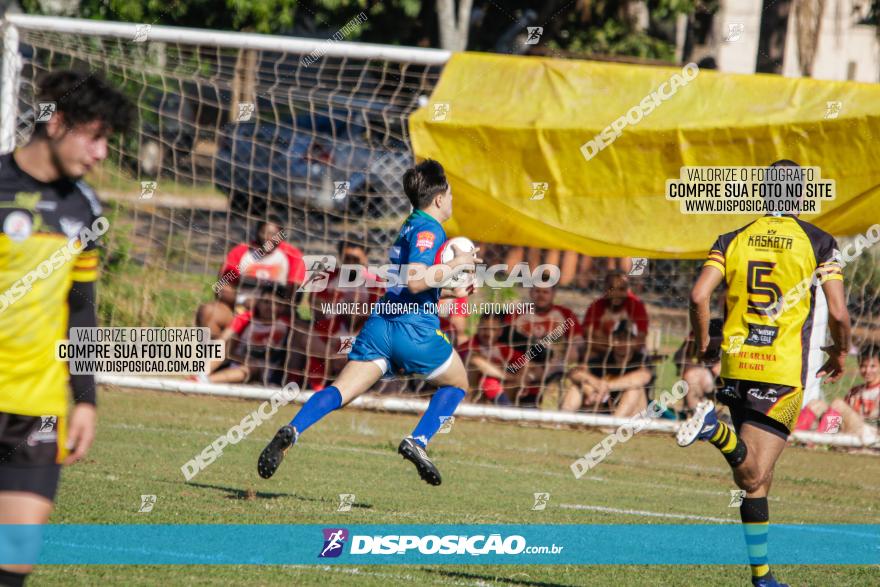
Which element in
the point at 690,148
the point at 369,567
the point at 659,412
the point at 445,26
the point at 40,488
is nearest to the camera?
the point at 40,488

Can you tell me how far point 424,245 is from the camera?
22.9 ft

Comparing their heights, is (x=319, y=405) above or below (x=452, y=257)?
below

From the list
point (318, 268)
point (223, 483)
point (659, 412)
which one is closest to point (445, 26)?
point (318, 268)

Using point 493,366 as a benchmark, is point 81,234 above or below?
above

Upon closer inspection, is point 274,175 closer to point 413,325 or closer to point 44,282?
point 413,325

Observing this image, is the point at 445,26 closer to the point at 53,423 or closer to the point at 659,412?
the point at 659,412

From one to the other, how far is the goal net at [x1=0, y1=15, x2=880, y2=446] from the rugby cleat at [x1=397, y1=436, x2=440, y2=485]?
5003 millimetres

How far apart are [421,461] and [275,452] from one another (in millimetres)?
921

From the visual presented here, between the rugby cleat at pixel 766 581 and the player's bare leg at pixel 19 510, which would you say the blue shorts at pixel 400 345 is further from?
the player's bare leg at pixel 19 510

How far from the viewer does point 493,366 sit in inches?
476

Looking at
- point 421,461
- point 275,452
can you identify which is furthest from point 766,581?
point 275,452

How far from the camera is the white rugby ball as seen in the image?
7.00 meters

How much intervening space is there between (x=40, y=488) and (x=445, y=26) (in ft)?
60.6

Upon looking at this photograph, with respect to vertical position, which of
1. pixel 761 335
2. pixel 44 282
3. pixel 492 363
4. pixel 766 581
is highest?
pixel 44 282
